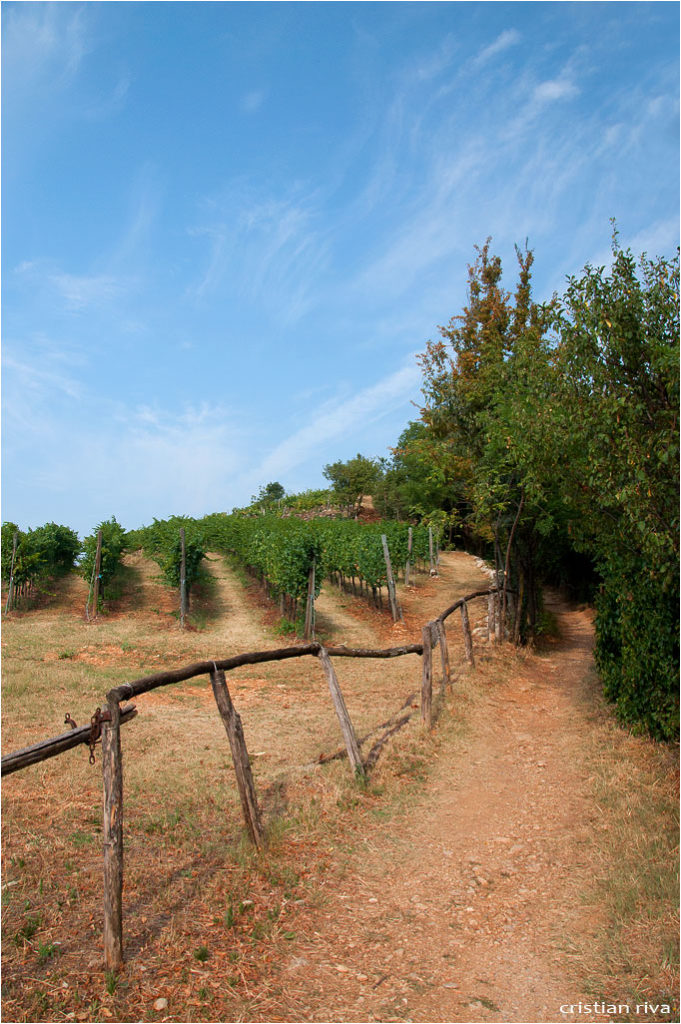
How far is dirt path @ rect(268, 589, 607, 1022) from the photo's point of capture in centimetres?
361

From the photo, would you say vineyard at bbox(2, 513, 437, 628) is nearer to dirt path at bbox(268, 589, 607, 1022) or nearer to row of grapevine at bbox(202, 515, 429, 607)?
row of grapevine at bbox(202, 515, 429, 607)

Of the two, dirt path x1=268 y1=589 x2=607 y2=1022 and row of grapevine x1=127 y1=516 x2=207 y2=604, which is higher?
row of grapevine x1=127 y1=516 x2=207 y2=604

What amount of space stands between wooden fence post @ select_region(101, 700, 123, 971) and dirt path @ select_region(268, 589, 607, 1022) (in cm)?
107

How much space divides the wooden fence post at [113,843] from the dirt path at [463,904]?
3.49ft

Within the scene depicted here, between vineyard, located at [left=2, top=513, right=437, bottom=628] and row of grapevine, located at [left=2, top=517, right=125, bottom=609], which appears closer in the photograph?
vineyard, located at [left=2, top=513, right=437, bottom=628]

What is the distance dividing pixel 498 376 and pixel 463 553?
23302mm

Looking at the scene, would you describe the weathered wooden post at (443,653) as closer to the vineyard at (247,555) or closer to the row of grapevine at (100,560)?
the vineyard at (247,555)

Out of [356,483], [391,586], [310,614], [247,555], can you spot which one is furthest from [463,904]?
[356,483]

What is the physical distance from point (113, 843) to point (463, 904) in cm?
260

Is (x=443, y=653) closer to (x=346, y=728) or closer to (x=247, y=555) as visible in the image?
(x=346, y=728)

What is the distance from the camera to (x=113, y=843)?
3.87 metres

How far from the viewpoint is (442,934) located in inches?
168

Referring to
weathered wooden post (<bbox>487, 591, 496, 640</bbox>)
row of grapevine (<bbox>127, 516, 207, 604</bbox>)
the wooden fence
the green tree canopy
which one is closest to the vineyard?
row of grapevine (<bbox>127, 516, 207, 604</bbox>)

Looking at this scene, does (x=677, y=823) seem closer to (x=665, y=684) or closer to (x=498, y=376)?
(x=665, y=684)
